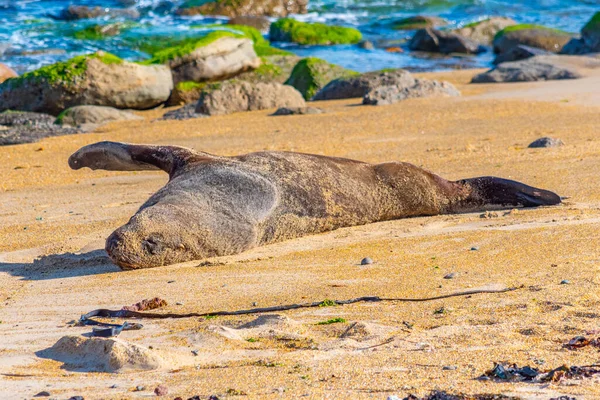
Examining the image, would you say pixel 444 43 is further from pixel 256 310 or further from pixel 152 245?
pixel 256 310

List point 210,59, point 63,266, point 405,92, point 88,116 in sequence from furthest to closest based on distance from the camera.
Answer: point 210,59
point 405,92
point 88,116
point 63,266

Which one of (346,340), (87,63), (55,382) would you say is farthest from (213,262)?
(87,63)

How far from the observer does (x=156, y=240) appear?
5.34 metres

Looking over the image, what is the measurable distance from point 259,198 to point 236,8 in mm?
28769

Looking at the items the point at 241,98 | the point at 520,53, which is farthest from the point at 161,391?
the point at 520,53

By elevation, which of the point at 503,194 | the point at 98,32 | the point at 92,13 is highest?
the point at 503,194

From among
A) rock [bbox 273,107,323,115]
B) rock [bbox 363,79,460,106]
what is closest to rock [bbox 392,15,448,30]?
rock [bbox 363,79,460,106]

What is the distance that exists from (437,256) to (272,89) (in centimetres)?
858

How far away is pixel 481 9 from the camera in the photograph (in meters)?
35.5

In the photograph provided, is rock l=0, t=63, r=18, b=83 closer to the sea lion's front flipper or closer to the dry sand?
the dry sand

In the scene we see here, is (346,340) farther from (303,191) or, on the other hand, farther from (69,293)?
(303,191)

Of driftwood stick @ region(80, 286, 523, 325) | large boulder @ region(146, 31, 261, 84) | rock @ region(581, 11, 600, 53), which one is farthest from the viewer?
rock @ region(581, 11, 600, 53)

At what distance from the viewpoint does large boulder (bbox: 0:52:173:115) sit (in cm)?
1434

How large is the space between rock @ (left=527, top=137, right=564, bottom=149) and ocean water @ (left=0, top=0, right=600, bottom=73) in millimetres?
11537
